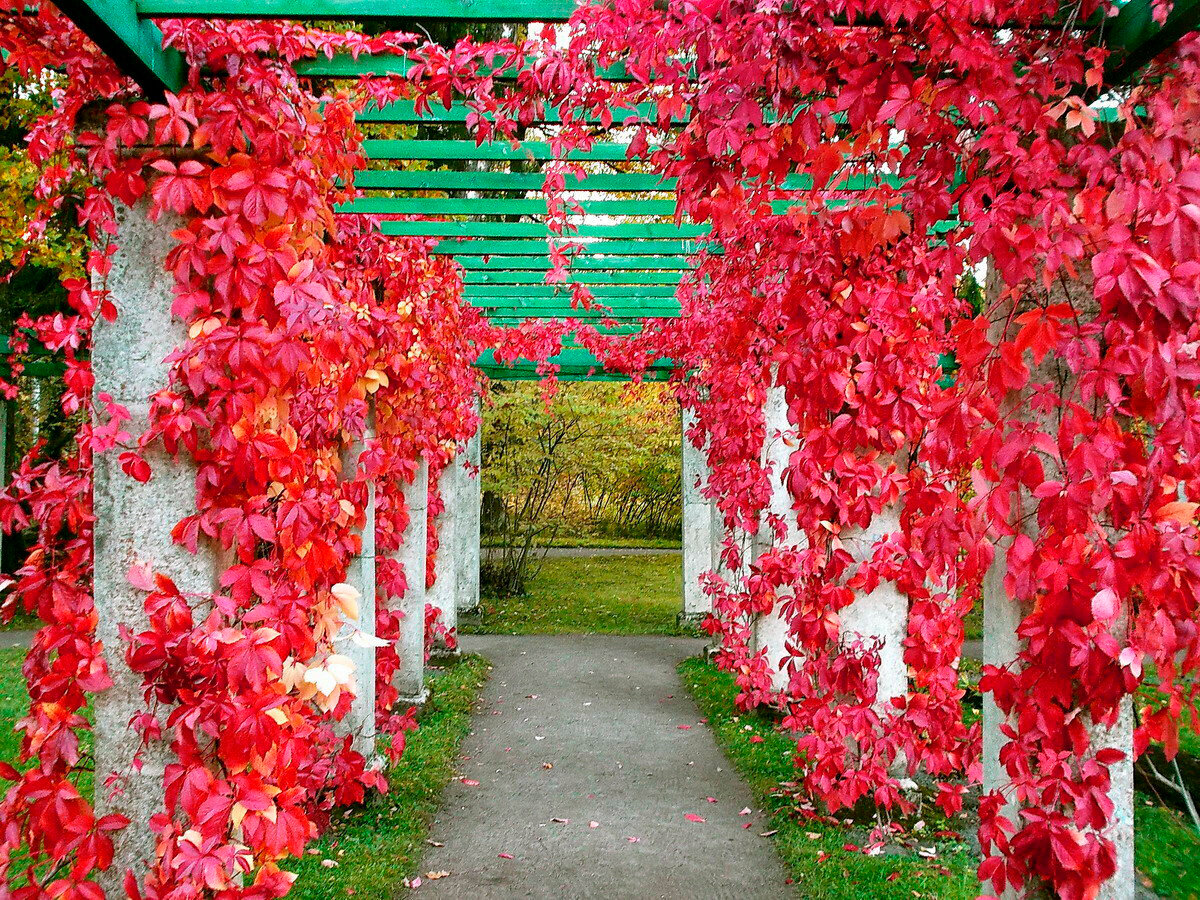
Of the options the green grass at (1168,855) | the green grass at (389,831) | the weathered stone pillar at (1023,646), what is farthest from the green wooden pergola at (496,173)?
the green grass at (1168,855)

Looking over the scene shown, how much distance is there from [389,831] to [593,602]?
30.9 ft

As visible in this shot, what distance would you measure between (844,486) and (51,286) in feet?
37.5

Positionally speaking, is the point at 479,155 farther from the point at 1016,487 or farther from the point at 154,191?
the point at 1016,487

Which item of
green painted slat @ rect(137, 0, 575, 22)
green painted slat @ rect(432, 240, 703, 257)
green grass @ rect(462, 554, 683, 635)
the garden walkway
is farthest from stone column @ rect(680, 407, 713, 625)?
green painted slat @ rect(137, 0, 575, 22)

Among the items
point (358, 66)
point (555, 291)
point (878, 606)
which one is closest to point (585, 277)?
point (555, 291)

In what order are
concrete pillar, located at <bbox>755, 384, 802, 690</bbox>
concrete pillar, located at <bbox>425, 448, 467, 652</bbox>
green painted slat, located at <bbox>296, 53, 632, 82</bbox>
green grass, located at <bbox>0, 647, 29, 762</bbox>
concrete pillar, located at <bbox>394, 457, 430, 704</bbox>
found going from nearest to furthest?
1. green painted slat, located at <bbox>296, 53, 632, 82</bbox>
2. green grass, located at <bbox>0, 647, 29, 762</bbox>
3. concrete pillar, located at <bbox>755, 384, 802, 690</bbox>
4. concrete pillar, located at <bbox>394, 457, 430, 704</bbox>
5. concrete pillar, located at <bbox>425, 448, 467, 652</bbox>

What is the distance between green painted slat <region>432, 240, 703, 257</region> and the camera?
5.46 metres

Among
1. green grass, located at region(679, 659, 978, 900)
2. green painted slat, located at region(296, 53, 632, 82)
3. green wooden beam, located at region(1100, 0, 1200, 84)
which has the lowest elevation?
green grass, located at region(679, 659, 978, 900)

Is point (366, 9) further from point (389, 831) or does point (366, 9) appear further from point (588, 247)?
point (389, 831)

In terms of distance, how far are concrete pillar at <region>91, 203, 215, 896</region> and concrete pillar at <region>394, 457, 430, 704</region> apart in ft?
14.9

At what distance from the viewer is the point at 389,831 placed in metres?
4.62

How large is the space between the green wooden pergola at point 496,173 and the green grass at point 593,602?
468 cm

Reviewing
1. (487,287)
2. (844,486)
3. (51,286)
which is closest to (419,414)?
(487,287)

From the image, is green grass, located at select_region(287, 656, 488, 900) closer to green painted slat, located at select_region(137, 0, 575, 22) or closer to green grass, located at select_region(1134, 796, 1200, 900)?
green painted slat, located at select_region(137, 0, 575, 22)
